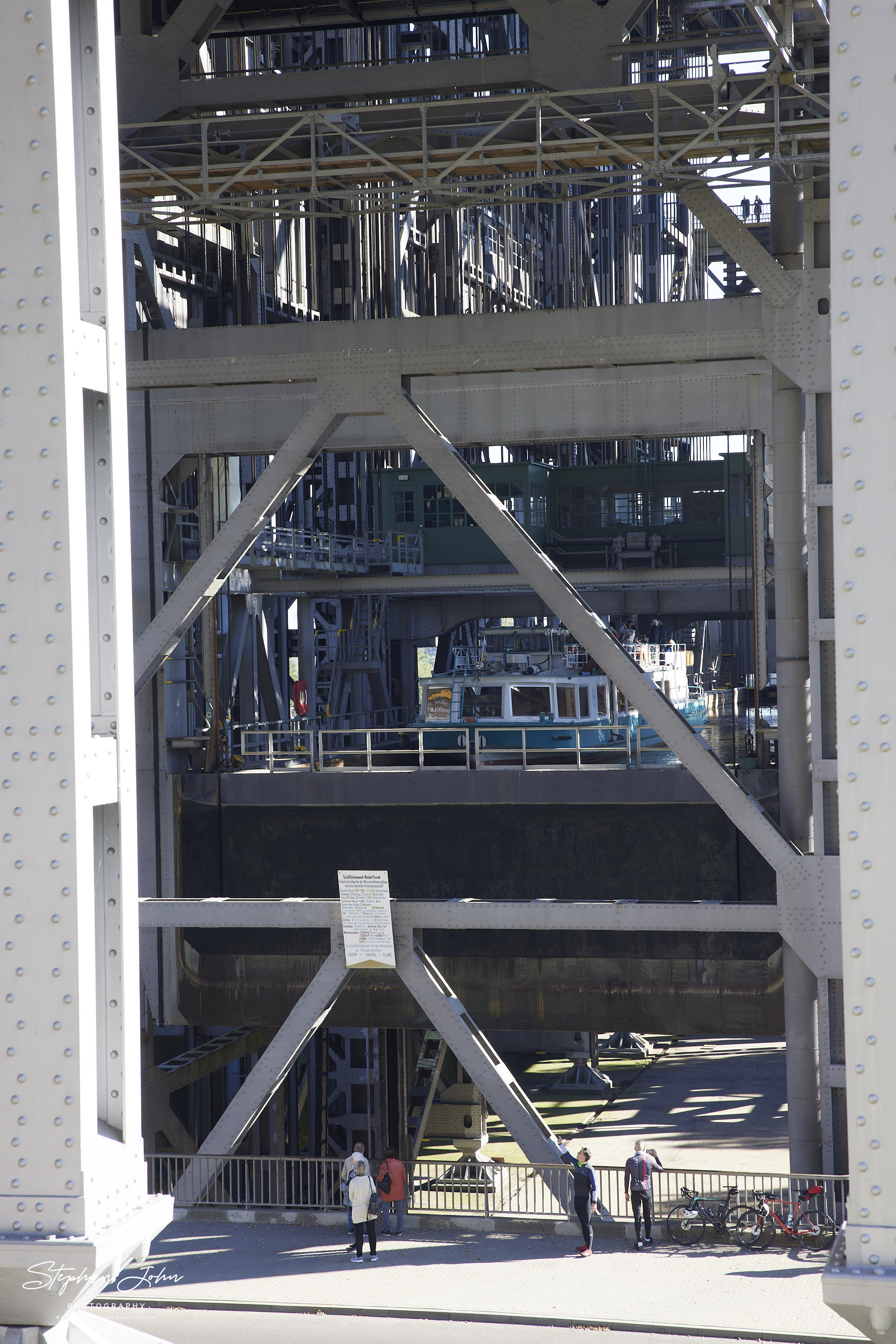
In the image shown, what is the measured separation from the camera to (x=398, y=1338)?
13516 mm

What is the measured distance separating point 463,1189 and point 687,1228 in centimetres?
543

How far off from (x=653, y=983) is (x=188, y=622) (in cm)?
950

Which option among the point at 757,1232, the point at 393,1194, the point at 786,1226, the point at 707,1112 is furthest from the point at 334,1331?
the point at 707,1112

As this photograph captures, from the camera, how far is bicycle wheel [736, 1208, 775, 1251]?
16.5 m

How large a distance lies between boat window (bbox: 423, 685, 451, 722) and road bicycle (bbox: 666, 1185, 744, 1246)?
1193cm

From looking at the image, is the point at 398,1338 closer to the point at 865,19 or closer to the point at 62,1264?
the point at 62,1264

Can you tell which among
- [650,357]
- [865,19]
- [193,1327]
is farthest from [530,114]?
[193,1327]

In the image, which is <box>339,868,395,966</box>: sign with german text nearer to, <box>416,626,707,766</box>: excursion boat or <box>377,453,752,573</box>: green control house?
<box>416,626,707,766</box>: excursion boat

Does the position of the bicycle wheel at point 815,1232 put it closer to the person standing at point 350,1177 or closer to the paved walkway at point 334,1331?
the paved walkway at point 334,1331

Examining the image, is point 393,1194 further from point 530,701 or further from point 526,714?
point 530,701

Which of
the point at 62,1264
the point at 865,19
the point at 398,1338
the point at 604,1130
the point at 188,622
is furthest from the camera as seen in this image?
the point at 604,1130

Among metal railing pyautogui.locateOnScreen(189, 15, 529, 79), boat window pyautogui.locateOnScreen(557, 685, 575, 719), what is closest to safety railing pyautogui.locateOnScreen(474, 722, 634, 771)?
boat window pyautogui.locateOnScreen(557, 685, 575, 719)

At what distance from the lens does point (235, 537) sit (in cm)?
2039

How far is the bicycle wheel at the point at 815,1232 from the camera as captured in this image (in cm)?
1630
